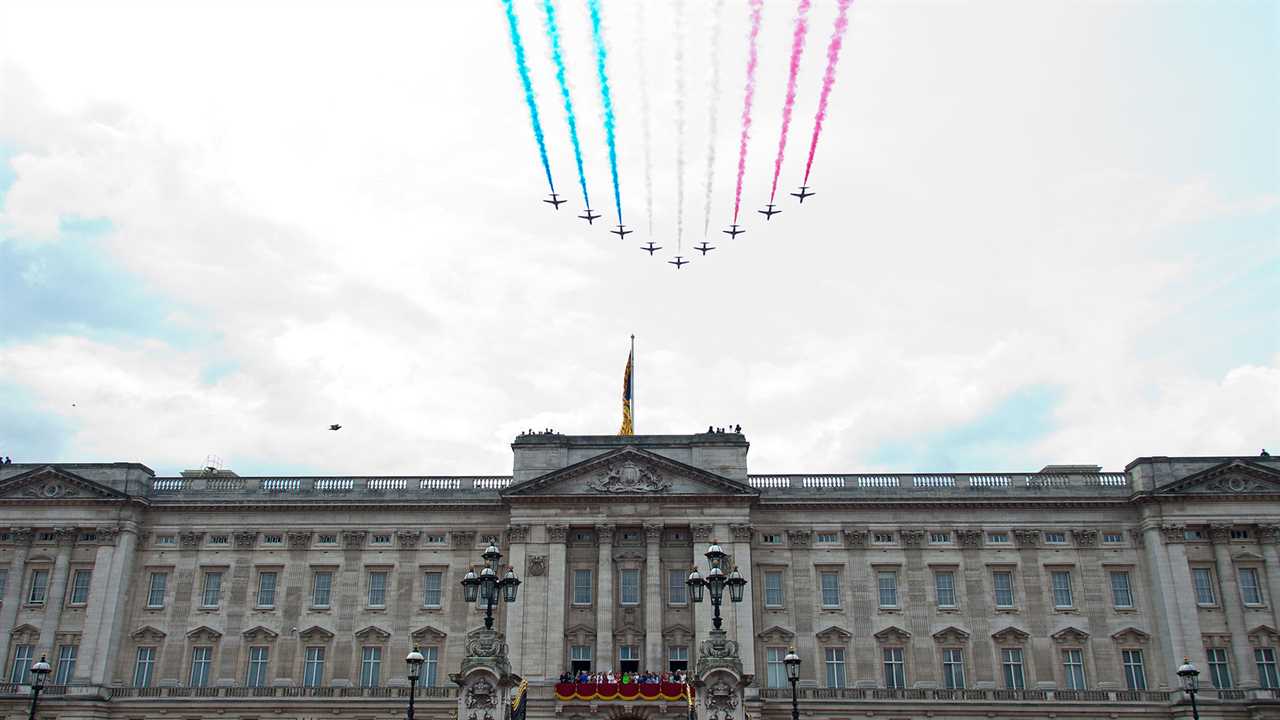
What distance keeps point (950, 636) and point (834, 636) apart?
A: 21.4ft

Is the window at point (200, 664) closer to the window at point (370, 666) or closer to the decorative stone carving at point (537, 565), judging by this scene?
the window at point (370, 666)

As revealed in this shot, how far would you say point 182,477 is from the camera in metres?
67.8

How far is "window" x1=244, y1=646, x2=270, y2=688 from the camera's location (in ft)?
202

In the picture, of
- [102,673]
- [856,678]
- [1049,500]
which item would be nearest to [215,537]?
[102,673]

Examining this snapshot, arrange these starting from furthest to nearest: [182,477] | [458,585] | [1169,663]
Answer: [182,477] → [458,585] → [1169,663]

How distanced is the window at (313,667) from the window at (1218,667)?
4897 cm

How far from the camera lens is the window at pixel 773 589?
6244 cm

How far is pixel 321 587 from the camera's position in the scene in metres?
63.8

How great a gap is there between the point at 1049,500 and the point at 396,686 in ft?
128

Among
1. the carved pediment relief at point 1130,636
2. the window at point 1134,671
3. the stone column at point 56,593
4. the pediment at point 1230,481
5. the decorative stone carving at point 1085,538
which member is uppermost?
the pediment at point 1230,481

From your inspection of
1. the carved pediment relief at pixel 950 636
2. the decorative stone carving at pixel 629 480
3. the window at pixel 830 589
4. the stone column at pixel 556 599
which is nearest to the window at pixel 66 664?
the stone column at pixel 556 599

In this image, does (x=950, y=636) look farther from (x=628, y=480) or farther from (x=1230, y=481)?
(x=628, y=480)

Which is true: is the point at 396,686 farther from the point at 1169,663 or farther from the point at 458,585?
the point at 1169,663

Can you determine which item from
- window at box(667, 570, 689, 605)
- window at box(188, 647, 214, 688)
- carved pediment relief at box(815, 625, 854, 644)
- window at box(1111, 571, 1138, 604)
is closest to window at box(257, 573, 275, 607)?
window at box(188, 647, 214, 688)
